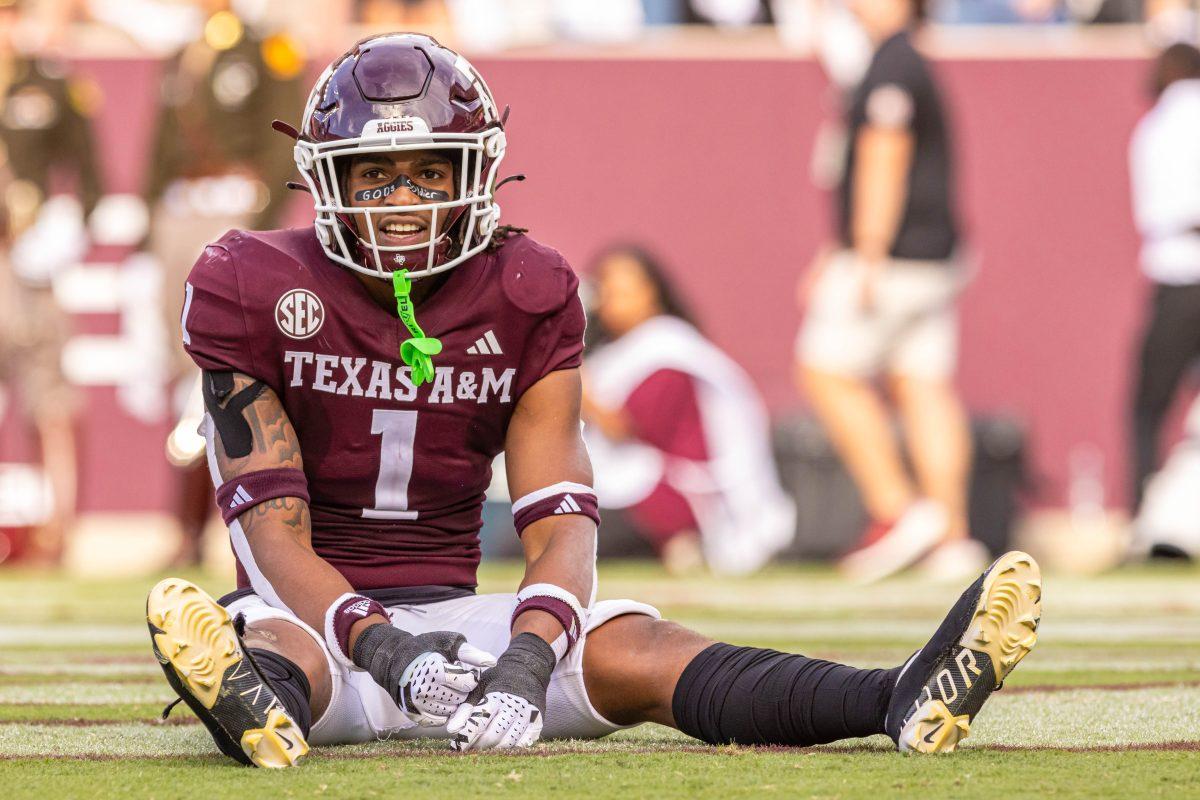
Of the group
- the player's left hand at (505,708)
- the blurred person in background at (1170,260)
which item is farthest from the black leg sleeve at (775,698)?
the blurred person in background at (1170,260)

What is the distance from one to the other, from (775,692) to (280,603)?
0.76 meters

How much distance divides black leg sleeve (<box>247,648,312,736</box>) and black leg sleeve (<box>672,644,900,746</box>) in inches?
21.0

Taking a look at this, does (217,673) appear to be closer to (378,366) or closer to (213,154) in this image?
(378,366)

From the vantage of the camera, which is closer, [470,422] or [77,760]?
[77,760]

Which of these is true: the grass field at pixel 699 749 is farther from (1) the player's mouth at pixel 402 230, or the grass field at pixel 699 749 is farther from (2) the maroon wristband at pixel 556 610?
(1) the player's mouth at pixel 402 230

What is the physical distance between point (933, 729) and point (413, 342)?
38.5 inches

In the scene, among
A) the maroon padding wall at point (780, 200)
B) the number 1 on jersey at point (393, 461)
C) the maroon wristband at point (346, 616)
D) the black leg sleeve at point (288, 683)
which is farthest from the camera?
the maroon padding wall at point (780, 200)

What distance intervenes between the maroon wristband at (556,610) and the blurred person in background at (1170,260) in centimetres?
651

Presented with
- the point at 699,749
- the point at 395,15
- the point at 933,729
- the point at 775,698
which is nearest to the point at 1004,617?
the point at 933,729

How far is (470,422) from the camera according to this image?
3230mm

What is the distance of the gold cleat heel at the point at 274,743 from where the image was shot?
8.81 ft

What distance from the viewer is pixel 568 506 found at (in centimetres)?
315

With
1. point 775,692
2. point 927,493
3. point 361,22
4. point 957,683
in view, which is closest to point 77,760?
point 775,692

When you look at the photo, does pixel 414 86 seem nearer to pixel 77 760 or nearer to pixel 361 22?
pixel 77 760
